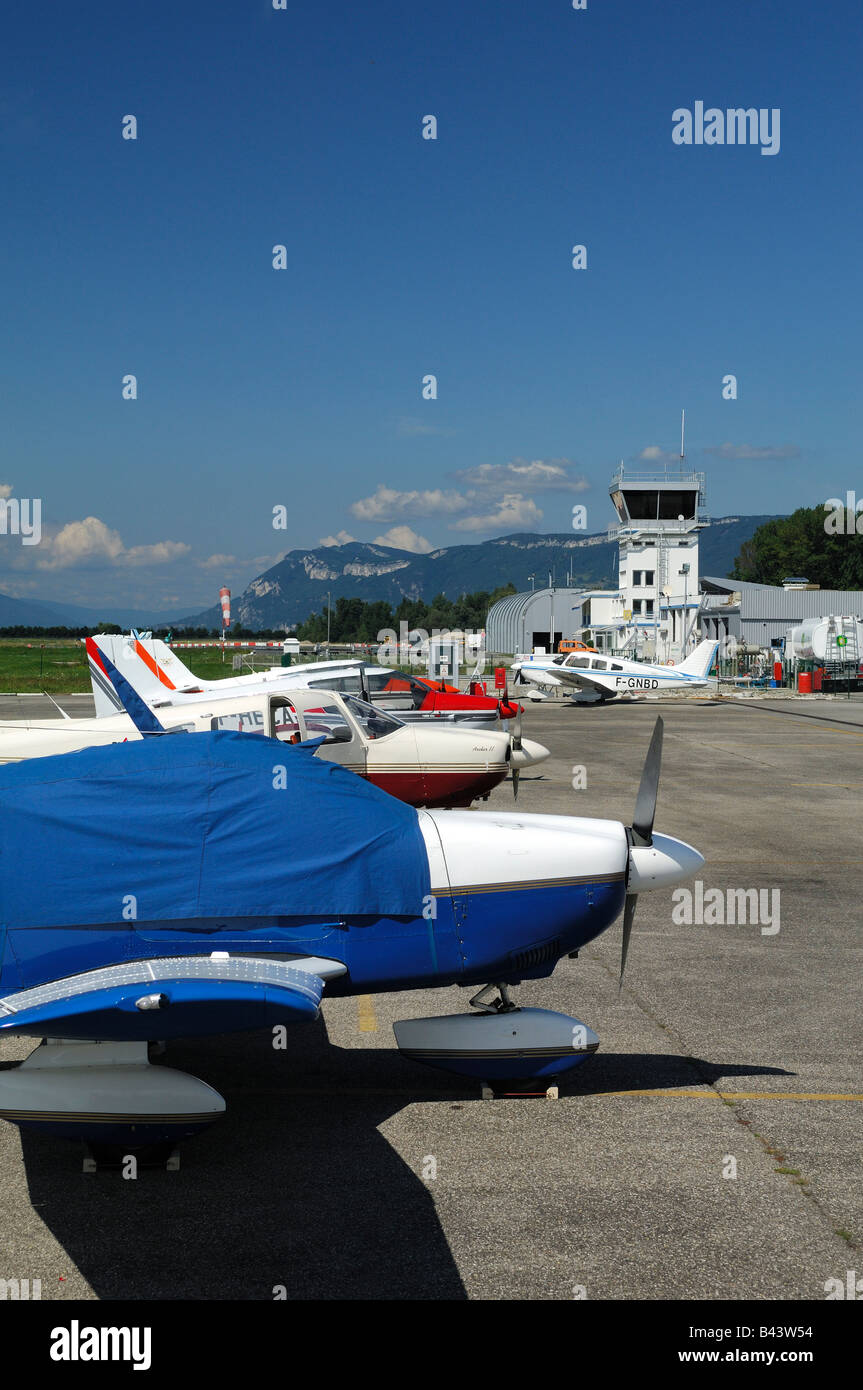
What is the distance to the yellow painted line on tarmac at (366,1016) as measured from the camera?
677 centimetres

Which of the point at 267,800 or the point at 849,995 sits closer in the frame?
the point at 267,800

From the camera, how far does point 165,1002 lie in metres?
4.02

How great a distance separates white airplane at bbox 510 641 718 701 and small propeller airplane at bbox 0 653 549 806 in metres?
27.7

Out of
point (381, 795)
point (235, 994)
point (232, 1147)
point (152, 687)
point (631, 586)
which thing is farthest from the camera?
point (631, 586)

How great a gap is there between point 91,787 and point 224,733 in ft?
2.44

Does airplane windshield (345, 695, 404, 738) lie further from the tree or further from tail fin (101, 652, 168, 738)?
the tree

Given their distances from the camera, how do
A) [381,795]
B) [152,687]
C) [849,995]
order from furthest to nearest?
[152,687]
[849,995]
[381,795]

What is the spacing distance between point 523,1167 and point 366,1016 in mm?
2391

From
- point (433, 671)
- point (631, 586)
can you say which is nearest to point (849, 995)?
point (433, 671)

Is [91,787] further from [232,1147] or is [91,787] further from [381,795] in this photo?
[232,1147]

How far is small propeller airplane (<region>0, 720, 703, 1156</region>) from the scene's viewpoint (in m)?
4.61

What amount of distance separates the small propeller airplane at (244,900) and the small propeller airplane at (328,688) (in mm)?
11787

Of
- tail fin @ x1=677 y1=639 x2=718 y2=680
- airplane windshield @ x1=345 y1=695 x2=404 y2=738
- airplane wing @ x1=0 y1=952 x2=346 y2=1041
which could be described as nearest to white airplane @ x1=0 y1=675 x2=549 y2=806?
airplane windshield @ x1=345 y1=695 x2=404 y2=738

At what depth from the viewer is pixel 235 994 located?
4.15 meters
